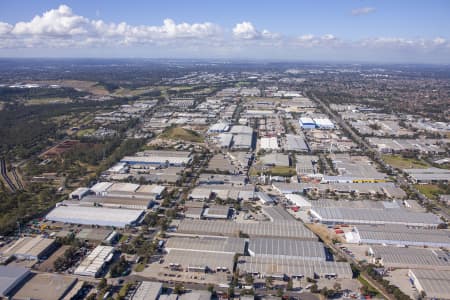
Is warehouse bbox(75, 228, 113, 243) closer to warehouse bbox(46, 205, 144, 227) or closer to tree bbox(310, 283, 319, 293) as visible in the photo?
warehouse bbox(46, 205, 144, 227)

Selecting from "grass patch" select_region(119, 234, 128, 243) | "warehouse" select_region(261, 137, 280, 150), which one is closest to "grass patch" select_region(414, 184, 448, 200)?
"warehouse" select_region(261, 137, 280, 150)

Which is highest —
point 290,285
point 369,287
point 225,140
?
point 225,140

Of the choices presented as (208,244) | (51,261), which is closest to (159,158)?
(208,244)

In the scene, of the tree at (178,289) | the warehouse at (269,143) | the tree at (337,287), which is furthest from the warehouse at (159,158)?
the tree at (337,287)

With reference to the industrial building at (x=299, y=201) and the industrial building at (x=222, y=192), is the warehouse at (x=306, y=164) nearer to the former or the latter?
the industrial building at (x=299, y=201)

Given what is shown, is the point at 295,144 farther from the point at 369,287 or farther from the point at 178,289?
the point at 178,289

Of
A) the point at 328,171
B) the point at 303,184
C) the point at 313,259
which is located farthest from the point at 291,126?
the point at 313,259
